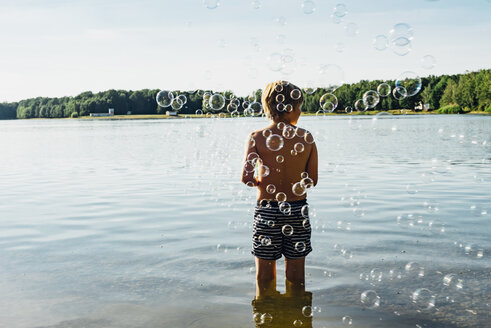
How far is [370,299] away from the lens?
20.8 ft

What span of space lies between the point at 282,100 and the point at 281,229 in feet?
4.51

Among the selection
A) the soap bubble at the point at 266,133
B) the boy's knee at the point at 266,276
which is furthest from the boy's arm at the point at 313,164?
the boy's knee at the point at 266,276

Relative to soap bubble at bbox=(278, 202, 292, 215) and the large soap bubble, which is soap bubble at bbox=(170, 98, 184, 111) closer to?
the large soap bubble

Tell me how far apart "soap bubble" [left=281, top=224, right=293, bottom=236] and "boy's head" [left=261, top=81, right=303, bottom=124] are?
1.12 meters

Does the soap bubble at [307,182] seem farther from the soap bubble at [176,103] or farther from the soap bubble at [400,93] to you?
the soap bubble at [176,103]

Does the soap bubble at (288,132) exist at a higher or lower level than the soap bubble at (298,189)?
higher

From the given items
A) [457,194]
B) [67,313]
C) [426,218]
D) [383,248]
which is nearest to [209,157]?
[457,194]

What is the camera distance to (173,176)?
66.1ft

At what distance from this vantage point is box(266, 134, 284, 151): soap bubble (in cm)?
508

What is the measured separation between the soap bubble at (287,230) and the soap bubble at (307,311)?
121cm

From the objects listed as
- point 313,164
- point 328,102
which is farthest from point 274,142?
point 328,102

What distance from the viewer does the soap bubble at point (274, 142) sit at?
200 inches

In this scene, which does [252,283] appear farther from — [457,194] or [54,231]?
[457,194]

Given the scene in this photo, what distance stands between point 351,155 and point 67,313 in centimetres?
2283
